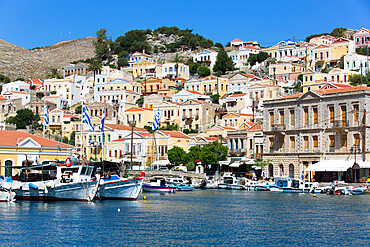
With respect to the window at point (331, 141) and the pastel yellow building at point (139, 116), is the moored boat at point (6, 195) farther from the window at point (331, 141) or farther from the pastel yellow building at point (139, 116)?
the pastel yellow building at point (139, 116)

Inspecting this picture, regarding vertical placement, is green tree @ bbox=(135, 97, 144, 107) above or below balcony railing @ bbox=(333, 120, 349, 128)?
above

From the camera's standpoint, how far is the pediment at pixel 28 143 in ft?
215

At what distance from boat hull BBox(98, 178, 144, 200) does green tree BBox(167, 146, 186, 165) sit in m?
33.2

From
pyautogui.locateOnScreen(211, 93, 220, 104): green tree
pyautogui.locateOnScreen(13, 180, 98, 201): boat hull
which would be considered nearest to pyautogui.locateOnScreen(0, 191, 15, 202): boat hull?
pyautogui.locateOnScreen(13, 180, 98, 201): boat hull

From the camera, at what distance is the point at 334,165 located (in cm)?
6431

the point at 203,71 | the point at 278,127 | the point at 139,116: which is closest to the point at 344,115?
the point at 278,127

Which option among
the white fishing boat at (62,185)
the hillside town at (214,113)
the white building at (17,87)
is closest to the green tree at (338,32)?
the hillside town at (214,113)

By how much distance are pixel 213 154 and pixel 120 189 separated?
29.6 meters

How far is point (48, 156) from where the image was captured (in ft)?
223

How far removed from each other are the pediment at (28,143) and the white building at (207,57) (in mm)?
90354

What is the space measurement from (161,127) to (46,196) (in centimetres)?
6171

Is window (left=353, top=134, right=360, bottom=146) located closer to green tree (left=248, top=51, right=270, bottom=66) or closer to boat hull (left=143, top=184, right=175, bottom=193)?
boat hull (left=143, top=184, right=175, bottom=193)

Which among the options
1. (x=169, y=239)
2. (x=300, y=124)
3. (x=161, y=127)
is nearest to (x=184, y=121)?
(x=161, y=127)

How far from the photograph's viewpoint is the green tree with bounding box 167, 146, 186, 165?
283 ft
